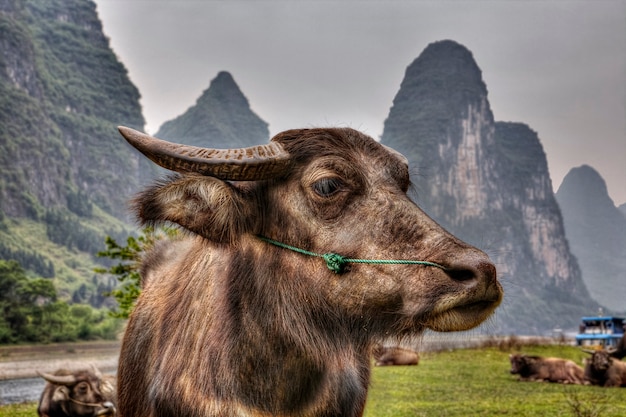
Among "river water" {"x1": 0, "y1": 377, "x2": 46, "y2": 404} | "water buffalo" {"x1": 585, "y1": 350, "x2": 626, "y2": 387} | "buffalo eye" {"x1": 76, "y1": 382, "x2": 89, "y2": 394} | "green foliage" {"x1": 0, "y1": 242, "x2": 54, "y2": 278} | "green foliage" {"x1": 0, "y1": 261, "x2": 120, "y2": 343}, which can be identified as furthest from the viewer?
"green foliage" {"x1": 0, "y1": 242, "x2": 54, "y2": 278}

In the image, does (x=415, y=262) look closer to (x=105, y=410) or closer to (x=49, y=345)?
(x=105, y=410)

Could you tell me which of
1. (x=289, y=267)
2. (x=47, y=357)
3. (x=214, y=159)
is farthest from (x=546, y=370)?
(x=47, y=357)

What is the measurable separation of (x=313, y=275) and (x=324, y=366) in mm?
512

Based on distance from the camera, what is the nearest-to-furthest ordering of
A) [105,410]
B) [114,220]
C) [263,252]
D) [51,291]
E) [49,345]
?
[263,252]
[105,410]
[49,345]
[51,291]
[114,220]

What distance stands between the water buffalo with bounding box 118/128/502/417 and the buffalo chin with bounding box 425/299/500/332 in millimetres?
88

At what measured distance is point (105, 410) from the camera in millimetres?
8719

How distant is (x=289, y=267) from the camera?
10.8 feet

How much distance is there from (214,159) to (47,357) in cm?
4269

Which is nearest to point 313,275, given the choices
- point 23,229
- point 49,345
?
point 49,345

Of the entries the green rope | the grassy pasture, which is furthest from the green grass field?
the green rope

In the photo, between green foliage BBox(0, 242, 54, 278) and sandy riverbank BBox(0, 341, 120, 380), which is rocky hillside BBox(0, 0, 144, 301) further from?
sandy riverbank BBox(0, 341, 120, 380)

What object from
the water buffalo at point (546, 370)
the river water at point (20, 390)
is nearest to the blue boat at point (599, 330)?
the water buffalo at point (546, 370)

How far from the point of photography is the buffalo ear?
3.21 metres

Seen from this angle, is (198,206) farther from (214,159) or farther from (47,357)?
(47,357)
